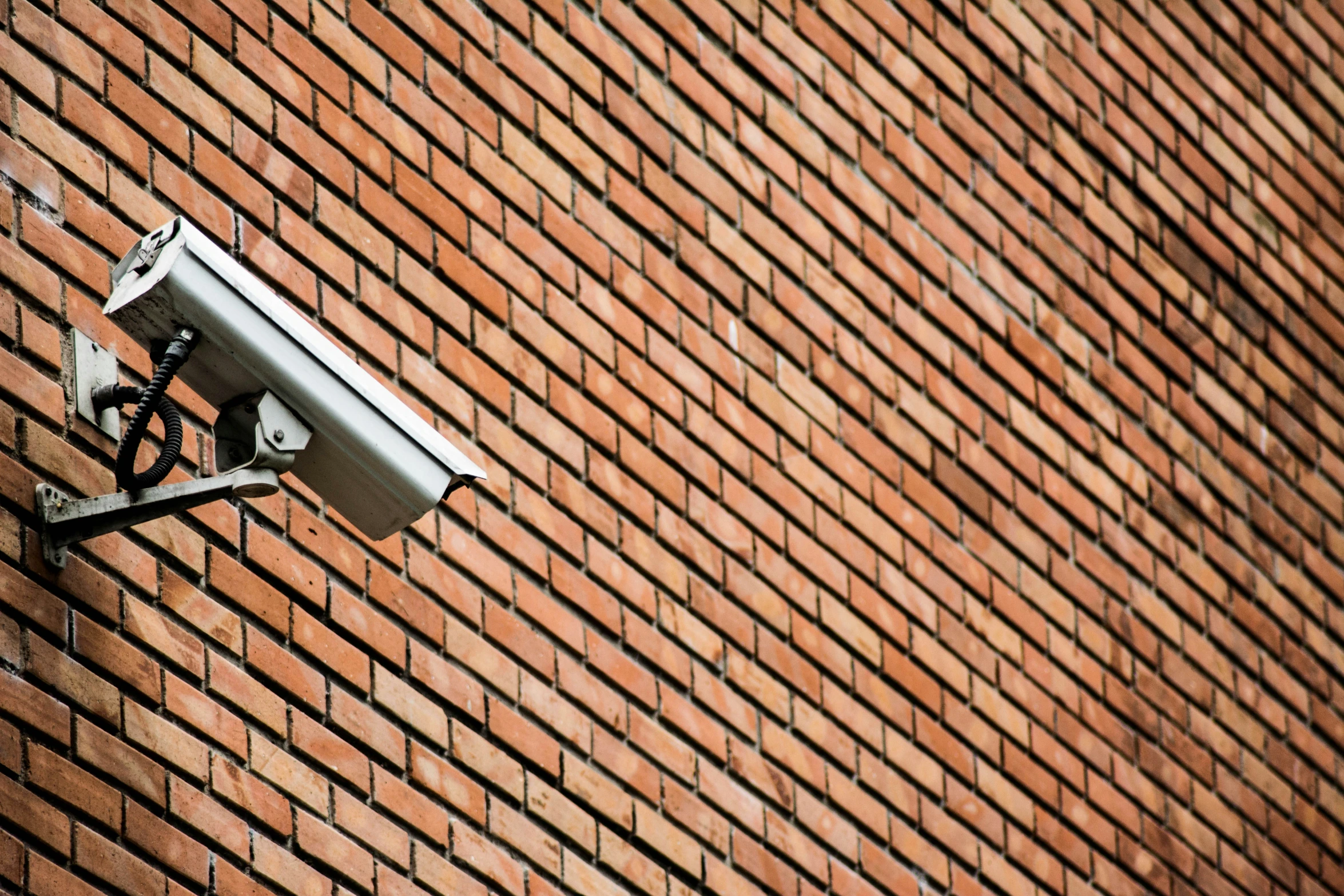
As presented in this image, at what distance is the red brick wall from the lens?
347cm

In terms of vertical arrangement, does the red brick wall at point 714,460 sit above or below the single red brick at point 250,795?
above

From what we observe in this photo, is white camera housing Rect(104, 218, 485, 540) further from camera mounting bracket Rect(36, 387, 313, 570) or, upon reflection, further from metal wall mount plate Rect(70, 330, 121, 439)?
metal wall mount plate Rect(70, 330, 121, 439)

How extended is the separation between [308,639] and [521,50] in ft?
4.72

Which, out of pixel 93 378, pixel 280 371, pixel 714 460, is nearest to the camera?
pixel 280 371

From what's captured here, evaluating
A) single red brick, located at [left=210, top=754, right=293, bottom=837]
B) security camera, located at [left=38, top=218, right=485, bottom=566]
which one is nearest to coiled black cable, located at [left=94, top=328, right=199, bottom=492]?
security camera, located at [left=38, top=218, right=485, bottom=566]

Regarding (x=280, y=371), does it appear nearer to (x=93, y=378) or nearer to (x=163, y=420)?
(x=163, y=420)

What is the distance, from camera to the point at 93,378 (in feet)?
11.3

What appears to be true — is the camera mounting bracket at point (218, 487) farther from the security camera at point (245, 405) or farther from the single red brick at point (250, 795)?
the single red brick at point (250, 795)

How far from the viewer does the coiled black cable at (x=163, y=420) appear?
3.11 meters

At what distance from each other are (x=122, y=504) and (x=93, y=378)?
33 centimetres

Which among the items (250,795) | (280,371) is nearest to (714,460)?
(250,795)

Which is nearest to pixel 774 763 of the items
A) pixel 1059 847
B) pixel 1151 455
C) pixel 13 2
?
pixel 1059 847

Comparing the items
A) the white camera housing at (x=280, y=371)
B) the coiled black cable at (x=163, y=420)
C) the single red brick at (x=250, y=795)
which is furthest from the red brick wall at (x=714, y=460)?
the white camera housing at (x=280, y=371)

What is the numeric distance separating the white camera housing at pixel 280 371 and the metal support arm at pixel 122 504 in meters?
0.07
